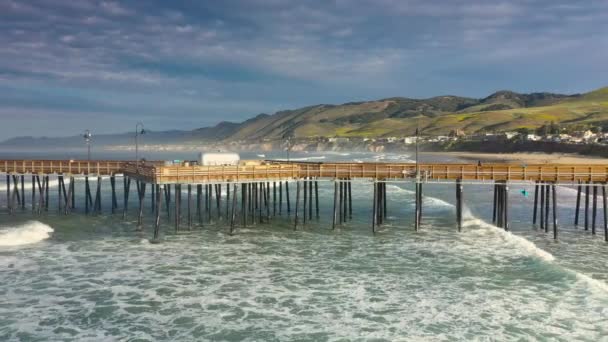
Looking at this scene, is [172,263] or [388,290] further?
[172,263]

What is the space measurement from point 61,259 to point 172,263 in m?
7.58

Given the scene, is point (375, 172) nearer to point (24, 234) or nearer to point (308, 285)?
point (308, 285)

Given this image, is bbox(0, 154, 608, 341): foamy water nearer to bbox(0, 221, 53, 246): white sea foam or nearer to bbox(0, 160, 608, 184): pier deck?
bbox(0, 221, 53, 246): white sea foam

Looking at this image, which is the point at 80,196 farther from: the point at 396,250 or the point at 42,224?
the point at 396,250

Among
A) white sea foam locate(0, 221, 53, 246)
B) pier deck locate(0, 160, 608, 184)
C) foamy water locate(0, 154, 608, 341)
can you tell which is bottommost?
foamy water locate(0, 154, 608, 341)

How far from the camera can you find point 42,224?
44.3 metres

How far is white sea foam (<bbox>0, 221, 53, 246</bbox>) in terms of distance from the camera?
124 feet

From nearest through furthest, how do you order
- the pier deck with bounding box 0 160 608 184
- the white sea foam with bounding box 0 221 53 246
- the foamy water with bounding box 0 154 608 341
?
the foamy water with bounding box 0 154 608 341 < the white sea foam with bounding box 0 221 53 246 < the pier deck with bounding box 0 160 608 184

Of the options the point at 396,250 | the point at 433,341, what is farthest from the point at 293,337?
the point at 396,250

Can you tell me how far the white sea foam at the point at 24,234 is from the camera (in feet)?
124

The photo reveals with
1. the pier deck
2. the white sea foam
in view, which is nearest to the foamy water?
the white sea foam

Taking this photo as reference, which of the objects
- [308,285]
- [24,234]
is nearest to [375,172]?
[308,285]

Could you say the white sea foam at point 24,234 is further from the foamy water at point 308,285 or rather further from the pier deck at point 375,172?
the pier deck at point 375,172

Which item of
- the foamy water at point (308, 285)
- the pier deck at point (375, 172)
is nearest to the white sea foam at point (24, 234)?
the foamy water at point (308, 285)
